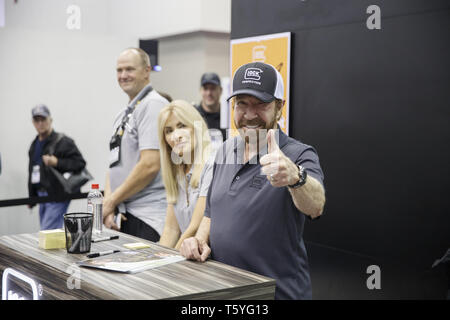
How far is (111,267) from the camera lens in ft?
6.01

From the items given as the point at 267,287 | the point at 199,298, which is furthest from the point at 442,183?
the point at 199,298

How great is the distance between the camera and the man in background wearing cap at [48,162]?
498 centimetres

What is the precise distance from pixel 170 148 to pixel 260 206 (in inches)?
31.4

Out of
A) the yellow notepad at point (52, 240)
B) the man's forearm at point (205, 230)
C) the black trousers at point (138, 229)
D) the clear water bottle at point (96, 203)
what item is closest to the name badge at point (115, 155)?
the black trousers at point (138, 229)

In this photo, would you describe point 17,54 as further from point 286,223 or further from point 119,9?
point 286,223

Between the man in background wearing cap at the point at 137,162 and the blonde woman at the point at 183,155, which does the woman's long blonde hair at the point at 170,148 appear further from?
the man in background wearing cap at the point at 137,162

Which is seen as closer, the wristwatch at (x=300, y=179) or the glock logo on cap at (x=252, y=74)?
the wristwatch at (x=300, y=179)

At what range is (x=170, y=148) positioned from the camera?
2547mm

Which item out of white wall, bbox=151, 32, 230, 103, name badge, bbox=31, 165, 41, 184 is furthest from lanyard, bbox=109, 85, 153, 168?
white wall, bbox=151, 32, 230, 103

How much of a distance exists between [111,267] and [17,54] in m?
3.90

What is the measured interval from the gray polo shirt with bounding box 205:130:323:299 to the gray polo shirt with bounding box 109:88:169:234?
1257mm

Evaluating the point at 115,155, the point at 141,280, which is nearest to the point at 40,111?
the point at 115,155

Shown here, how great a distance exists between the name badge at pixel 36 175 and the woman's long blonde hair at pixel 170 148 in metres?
2.90

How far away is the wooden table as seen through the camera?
1.61 meters
